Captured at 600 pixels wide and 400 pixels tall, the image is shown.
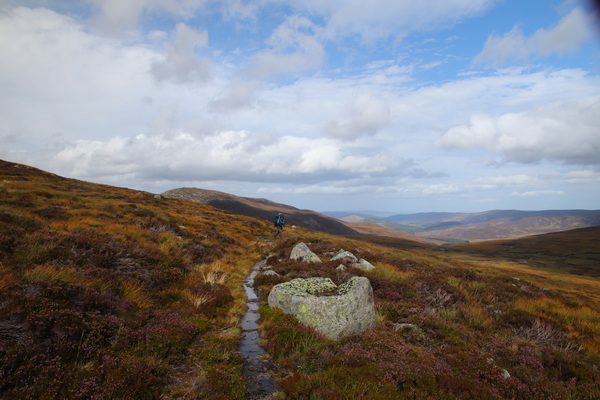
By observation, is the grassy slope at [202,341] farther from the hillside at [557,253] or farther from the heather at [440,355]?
the hillside at [557,253]

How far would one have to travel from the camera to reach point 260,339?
8.67 metres

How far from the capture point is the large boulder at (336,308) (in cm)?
875

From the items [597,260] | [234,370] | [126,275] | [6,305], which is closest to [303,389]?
[234,370]

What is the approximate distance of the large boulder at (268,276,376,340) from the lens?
875 cm

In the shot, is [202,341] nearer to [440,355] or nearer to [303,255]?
[440,355]

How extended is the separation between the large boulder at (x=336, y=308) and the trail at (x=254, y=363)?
1.46 m

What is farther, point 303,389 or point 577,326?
point 577,326

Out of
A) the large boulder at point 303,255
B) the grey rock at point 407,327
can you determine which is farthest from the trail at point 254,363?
the large boulder at point 303,255

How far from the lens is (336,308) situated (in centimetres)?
896

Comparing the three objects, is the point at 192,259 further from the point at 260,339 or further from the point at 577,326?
the point at 577,326

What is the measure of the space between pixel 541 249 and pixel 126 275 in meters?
165

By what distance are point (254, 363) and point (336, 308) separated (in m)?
3.17

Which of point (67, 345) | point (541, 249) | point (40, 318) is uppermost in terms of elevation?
point (40, 318)

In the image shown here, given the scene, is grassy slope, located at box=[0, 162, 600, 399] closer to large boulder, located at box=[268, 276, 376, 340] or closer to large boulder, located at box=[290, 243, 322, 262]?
large boulder, located at box=[268, 276, 376, 340]
